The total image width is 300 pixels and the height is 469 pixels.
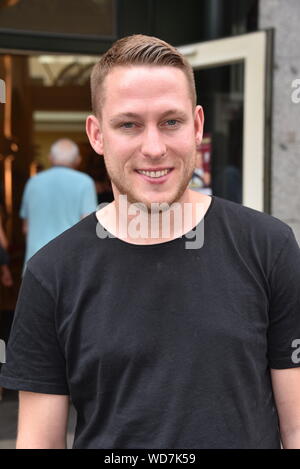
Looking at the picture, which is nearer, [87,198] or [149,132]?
[149,132]

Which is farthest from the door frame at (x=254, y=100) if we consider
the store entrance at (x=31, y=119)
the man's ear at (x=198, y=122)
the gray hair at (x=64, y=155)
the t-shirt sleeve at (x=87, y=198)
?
the store entrance at (x=31, y=119)

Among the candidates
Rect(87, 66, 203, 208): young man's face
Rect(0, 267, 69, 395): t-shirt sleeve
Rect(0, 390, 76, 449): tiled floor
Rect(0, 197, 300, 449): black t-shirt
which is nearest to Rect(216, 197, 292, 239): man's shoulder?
Rect(0, 197, 300, 449): black t-shirt

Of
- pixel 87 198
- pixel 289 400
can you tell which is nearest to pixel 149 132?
pixel 289 400

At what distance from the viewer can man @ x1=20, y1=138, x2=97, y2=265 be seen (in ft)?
15.5

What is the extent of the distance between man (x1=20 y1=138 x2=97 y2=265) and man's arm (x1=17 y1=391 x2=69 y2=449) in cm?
328

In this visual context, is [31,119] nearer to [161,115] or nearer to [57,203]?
[57,203]

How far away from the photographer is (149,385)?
132 cm

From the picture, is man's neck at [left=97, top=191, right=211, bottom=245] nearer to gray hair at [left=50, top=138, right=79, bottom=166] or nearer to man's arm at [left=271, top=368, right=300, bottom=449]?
man's arm at [left=271, top=368, right=300, bottom=449]

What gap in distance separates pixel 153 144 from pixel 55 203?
3.45 meters

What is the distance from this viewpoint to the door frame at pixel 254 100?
4180mm

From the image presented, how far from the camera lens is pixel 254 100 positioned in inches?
168

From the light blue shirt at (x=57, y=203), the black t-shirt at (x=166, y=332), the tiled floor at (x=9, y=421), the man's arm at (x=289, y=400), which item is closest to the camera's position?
the black t-shirt at (x=166, y=332)

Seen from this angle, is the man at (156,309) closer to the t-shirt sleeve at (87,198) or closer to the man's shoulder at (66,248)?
the man's shoulder at (66,248)

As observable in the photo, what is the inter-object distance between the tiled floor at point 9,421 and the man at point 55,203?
102cm
